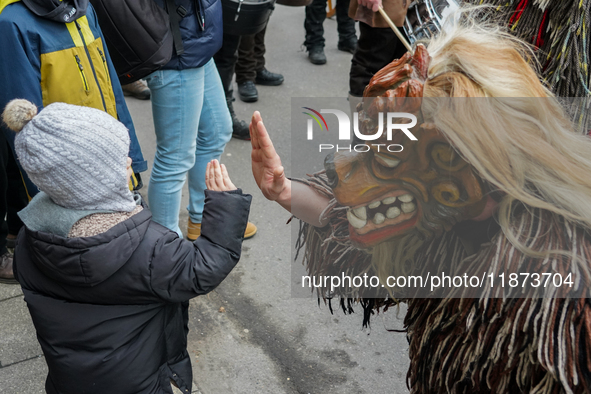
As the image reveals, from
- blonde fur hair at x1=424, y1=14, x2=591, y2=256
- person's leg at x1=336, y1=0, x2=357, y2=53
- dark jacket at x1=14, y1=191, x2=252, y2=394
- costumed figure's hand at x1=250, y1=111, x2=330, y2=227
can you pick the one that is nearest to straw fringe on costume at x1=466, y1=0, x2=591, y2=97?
blonde fur hair at x1=424, y1=14, x2=591, y2=256

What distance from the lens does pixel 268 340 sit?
8.71 ft

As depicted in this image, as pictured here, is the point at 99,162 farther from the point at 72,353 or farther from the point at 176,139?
the point at 176,139

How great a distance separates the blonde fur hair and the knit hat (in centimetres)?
78

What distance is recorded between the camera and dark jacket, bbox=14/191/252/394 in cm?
145

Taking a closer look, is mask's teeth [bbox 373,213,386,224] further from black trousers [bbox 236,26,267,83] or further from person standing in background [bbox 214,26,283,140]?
black trousers [bbox 236,26,267,83]

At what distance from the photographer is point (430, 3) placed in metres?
2.43

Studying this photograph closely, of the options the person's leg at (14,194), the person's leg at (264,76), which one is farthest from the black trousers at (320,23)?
the person's leg at (14,194)

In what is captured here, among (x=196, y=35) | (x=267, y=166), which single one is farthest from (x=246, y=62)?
(x=267, y=166)

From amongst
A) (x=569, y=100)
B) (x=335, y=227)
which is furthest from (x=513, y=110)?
(x=569, y=100)

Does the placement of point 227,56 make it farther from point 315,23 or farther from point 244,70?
point 315,23

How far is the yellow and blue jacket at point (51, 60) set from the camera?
6.20ft

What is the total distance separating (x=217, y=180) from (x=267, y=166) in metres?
0.23

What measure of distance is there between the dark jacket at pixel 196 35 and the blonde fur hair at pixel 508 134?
148 centimetres

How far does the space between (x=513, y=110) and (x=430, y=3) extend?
4.60 feet
